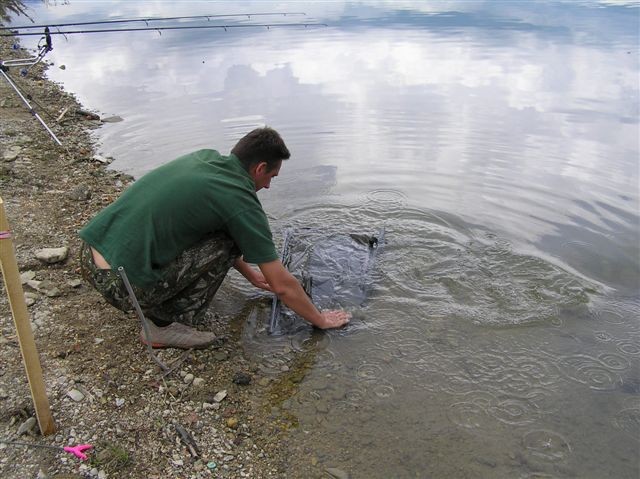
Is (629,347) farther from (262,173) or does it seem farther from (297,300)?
(262,173)

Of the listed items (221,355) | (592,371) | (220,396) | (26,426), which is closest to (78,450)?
(26,426)

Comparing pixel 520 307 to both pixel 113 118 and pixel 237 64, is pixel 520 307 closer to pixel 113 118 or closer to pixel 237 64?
pixel 113 118

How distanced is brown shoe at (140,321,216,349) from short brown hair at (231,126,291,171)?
1237 millimetres

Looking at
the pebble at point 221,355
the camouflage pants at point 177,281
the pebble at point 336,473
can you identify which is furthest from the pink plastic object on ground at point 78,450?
the pebble at point 336,473

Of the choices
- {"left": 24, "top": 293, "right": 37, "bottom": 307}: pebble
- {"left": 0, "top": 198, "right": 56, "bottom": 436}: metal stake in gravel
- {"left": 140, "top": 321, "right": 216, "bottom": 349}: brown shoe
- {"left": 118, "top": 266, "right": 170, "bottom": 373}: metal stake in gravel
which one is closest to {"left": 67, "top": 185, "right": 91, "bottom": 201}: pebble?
{"left": 24, "top": 293, "right": 37, "bottom": 307}: pebble

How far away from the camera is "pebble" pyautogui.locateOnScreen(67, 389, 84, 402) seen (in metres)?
2.90

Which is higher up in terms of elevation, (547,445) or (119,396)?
(119,396)

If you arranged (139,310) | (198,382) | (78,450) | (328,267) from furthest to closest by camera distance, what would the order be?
(328,267) → (198,382) → (139,310) → (78,450)

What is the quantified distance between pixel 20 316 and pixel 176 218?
3.23 ft

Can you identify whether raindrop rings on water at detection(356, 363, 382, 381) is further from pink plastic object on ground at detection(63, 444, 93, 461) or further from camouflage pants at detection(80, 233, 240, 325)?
pink plastic object on ground at detection(63, 444, 93, 461)

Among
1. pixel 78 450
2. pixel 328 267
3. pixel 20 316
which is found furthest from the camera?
pixel 328 267

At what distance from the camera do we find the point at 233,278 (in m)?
4.75

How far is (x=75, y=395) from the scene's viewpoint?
2924 mm

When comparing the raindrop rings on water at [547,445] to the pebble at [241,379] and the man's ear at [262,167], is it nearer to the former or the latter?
the pebble at [241,379]
